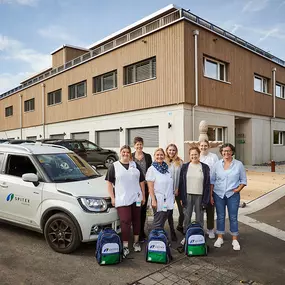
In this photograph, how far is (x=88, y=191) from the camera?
4.42 meters

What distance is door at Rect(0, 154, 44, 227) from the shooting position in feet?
15.1

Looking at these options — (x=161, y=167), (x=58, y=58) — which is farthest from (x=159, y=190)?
(x=58, y=58)

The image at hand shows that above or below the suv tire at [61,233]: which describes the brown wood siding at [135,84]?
above

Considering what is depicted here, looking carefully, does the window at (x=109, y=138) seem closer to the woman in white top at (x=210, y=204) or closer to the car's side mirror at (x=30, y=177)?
the woman in white top at (x=210, y=204)

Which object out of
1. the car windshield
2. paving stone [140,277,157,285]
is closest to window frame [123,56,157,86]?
the car windshield

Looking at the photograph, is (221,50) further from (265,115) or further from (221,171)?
(221,171)

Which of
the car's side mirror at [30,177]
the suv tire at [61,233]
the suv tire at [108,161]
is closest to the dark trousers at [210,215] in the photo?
the suv tire at [61,233]

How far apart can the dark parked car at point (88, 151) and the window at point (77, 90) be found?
676 centimetres

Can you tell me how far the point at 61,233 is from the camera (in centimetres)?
432

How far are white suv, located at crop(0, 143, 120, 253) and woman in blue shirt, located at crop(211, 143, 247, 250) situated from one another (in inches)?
67.6

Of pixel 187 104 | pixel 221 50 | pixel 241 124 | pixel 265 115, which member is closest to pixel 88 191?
pixel 187 104

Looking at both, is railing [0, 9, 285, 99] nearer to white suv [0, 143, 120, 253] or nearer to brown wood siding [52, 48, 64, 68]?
brown wood siding [52, 48, 64, 68]

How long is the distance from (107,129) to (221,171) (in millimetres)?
14190

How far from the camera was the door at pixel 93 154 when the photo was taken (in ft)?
47.5
